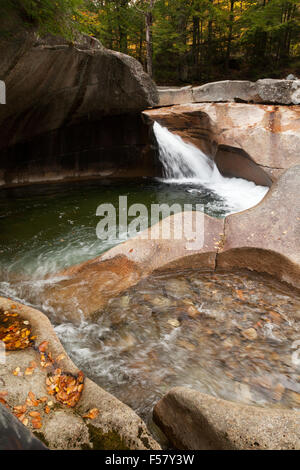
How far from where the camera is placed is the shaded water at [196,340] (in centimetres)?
294

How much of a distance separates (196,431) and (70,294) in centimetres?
269

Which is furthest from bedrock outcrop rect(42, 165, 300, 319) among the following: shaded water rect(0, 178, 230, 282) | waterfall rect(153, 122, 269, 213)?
waterfall rect(153, 122, 269, 213)

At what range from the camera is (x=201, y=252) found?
4.86m

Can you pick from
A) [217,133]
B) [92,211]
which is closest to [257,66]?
[217,133]

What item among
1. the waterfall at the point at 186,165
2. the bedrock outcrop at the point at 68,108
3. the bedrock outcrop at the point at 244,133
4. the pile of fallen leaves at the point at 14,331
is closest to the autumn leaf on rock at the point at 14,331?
the pile of fallen leaves at the point at 14,331

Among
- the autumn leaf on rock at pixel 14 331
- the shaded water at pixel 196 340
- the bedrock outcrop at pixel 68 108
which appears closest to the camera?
the autumn leaf on rock at pixel 14 331

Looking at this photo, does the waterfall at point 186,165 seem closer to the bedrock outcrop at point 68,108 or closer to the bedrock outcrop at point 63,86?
the bedrock outcrop at point 68,108

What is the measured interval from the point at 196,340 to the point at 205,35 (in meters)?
28.2

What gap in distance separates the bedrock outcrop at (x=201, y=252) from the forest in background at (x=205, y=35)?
39.2 feet

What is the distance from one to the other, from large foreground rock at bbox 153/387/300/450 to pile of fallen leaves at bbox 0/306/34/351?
150 cm

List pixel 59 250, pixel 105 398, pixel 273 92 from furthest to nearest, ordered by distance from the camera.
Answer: pixel 273 92, pixel 59 250, pixel 105 398

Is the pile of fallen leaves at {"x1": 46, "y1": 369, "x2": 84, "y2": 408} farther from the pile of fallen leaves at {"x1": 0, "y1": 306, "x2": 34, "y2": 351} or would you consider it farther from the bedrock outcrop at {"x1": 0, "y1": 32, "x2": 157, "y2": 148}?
the bedrock outcrop at {"x1": 0, "y1": 32, "x2": 157, "y2": 148}

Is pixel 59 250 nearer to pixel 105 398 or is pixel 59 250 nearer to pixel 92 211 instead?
pixel 92 211

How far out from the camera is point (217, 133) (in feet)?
30.0
